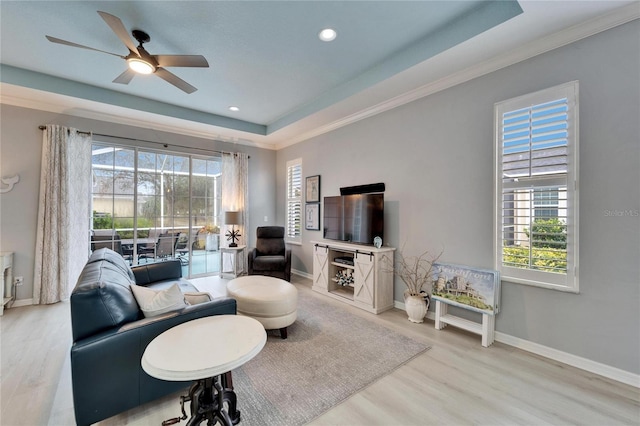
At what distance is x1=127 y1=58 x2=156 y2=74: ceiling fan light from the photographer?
252 cm

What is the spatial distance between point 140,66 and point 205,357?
2856 mm

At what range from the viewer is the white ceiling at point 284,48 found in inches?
87.7

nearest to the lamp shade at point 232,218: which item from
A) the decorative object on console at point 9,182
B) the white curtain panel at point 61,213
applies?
the white curtain panel at point 61,213

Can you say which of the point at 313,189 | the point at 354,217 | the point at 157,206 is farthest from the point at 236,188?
the point at 354,217

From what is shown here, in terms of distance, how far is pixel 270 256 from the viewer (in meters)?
5.00

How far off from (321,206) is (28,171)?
177 inches

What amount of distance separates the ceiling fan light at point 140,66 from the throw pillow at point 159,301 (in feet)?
7.18

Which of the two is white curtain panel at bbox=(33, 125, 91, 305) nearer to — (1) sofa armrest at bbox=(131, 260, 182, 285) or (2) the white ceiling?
(2) the white ceiling

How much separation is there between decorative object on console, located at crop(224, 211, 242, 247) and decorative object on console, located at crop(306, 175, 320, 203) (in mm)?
1495

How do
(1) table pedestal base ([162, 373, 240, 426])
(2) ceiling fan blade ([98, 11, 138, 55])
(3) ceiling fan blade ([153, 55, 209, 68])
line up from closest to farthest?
1. (1) table pedestal base ([162, 373, 240, 426])
2. (2) ceiling fan blade ([98, 11, 138, 55])
3. (3) ceiling fan blade ([153, 55, 209, 68])

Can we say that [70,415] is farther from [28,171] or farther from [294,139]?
[294,139]

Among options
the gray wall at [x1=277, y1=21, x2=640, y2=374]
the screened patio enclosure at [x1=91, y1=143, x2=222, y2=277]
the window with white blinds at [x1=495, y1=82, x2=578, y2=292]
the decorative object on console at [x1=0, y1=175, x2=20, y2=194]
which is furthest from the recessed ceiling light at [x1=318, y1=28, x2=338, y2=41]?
the decorative object on console at [x1=0, y1=175, x2=20, y2=194]

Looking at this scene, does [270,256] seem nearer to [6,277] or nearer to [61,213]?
[61,213]

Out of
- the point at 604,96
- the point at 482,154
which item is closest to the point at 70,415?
the point at 482,154
